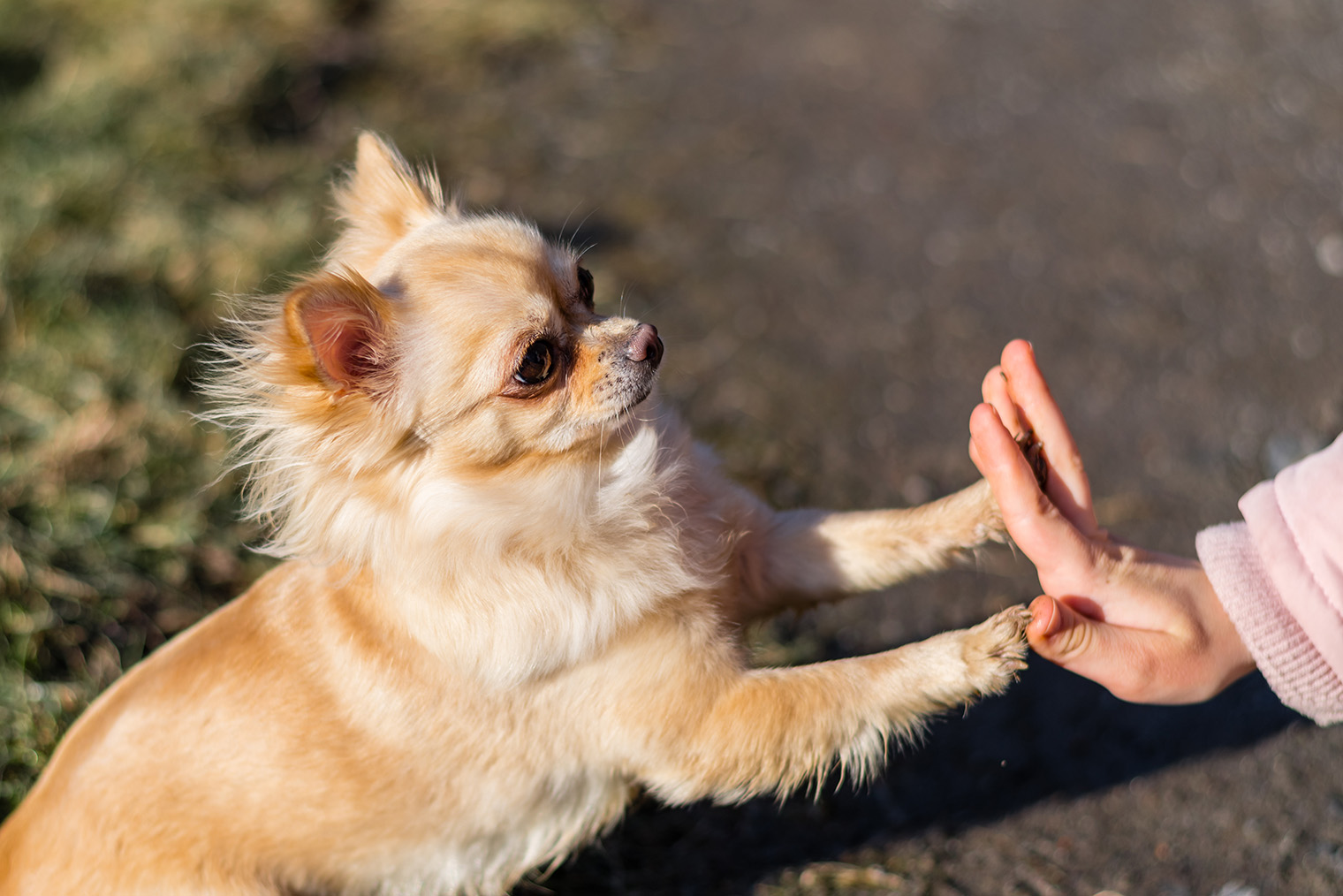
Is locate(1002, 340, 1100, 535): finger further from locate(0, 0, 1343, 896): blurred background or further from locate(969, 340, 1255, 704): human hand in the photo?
locate(0, 0, 1343, 896): blurred background

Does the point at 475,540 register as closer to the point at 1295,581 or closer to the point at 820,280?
the point at 1295,581

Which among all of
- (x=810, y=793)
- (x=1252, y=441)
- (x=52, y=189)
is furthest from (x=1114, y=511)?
(x=52, y=189)

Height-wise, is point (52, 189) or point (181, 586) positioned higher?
point (52, 189)

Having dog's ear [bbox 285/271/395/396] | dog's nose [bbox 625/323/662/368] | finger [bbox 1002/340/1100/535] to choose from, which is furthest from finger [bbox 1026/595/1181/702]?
dog's ear [bbox 285/271/395/396]

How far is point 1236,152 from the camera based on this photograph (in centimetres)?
499

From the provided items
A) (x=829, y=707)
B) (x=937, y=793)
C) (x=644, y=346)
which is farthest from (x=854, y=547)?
(x=937, y=793)

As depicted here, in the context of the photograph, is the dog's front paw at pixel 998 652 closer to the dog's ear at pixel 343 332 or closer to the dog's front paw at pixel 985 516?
the dog's front paw at pixel 985 516

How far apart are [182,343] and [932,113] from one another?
12.8 feet

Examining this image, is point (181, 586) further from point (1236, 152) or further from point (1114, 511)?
point (1236, 152)

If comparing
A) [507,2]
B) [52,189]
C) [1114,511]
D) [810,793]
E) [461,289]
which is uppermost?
[461,289]

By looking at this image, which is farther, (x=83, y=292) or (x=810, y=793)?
(x=83, y=292)

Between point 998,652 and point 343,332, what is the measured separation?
1.49m

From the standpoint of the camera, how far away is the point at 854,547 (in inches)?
101

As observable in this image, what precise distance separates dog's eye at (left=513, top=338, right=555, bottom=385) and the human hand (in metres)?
0.90
